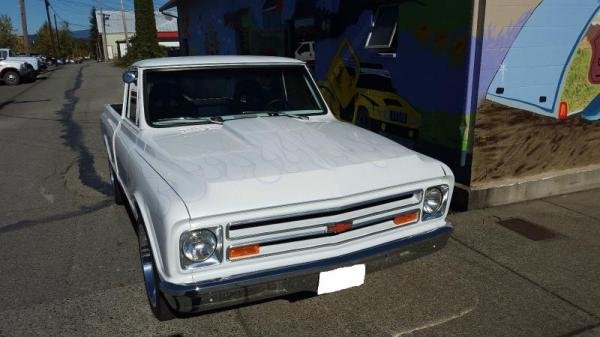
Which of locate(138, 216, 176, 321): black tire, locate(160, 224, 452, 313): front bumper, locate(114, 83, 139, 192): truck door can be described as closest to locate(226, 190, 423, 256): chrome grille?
locate(160, 224, 452, 313): front bumper

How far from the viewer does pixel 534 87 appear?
5188mm

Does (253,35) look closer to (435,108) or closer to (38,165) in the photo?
(38,165)

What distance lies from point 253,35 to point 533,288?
989 centimetres

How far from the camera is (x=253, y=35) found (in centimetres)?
1193

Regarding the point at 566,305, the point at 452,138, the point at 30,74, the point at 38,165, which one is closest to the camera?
the point at 566,305

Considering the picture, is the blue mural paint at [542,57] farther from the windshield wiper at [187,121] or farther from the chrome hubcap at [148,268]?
the chrome hubcap at [148,268]

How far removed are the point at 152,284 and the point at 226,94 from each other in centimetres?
169

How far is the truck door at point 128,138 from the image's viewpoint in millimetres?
3473

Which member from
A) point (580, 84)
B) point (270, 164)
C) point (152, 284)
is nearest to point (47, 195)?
point (152, 284)

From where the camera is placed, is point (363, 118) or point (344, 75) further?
point (344, 75)

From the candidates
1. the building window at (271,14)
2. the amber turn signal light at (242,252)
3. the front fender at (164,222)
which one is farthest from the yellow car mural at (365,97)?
the front fender at (164,222)

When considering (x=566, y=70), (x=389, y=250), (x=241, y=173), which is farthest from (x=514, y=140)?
(x=241, y=173)

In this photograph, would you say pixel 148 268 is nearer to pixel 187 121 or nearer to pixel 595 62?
pixel 187 121

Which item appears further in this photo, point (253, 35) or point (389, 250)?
point (253, 35)
